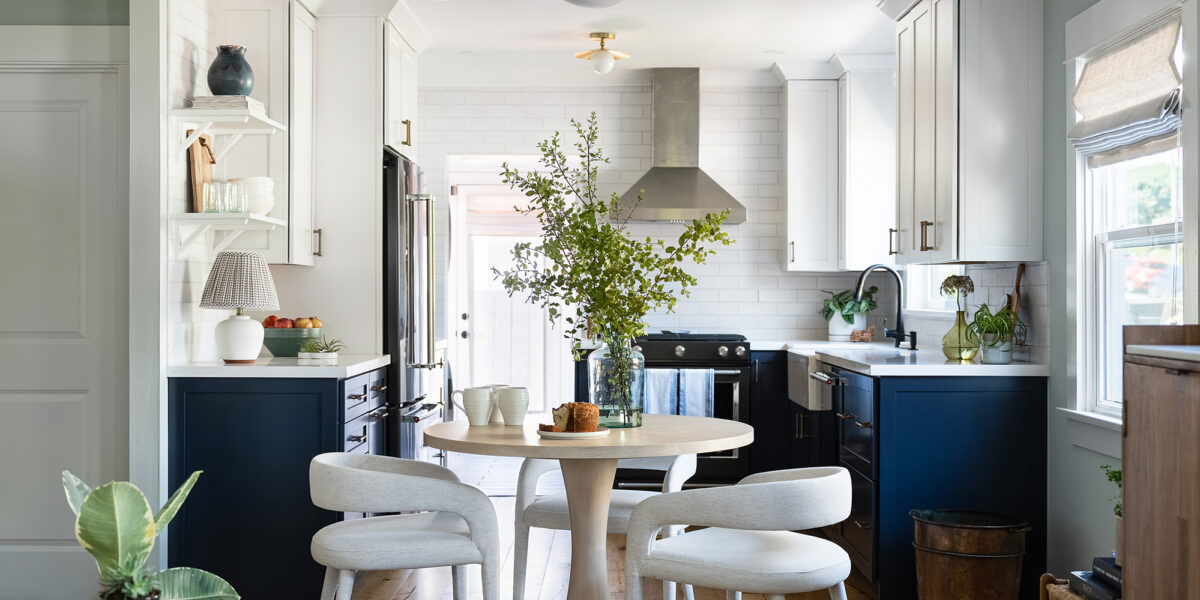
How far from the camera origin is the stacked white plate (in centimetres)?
398

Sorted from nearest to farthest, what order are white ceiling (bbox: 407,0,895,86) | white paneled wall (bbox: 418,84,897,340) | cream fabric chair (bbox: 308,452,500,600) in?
cream fabric chair (bbox: 308,452,500,600)
white ceiling (bbox: 407,0,895,86)
white paneled wall (bbox: 418,84,897,340)

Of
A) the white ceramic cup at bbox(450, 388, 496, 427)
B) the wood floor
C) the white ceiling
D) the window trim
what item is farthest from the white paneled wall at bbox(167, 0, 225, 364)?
the window trim

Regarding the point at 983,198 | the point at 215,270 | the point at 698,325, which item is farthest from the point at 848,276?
the point at 215,270

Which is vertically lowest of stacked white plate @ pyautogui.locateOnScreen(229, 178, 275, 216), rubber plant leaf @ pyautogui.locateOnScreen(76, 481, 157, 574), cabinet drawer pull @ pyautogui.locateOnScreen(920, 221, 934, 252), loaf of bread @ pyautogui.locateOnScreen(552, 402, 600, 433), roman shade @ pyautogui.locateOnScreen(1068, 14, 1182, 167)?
loaf of bread @ pyautogui.locateOnScreen(552, 402, 600, 433)

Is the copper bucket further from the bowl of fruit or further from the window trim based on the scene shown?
the bowl of fruit

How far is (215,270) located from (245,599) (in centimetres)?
121

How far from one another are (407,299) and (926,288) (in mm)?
2908

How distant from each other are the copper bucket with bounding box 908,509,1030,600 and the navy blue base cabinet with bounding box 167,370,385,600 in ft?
7.03

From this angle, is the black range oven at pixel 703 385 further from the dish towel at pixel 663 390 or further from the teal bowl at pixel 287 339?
the teal bowl at pixel 287 339

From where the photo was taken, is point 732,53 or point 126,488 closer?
point 126,488

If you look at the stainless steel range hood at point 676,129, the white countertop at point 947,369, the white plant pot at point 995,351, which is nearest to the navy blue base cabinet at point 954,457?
the white countertop at point 947,369

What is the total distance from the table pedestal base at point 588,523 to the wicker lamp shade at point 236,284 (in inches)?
61.7

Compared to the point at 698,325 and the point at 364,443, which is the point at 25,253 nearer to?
the point at 364,443

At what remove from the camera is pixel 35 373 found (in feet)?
11.9
